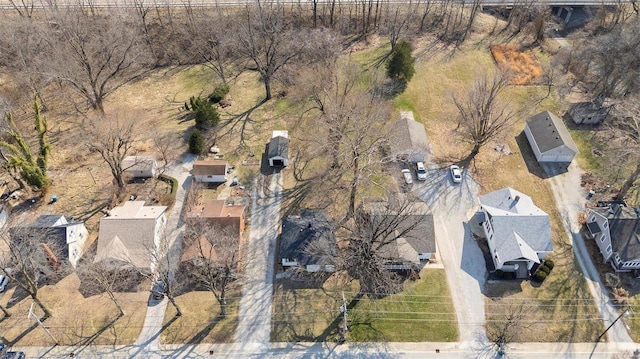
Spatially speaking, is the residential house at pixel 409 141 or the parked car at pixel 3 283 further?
the residential house at pixel 409 141

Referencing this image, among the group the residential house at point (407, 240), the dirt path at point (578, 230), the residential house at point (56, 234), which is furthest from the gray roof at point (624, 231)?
the residential house at point (56, 234)

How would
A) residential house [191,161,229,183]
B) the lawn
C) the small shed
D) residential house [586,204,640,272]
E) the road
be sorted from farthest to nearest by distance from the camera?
the small shed
residential house [191,161,229,183]
residential house [586,204,640,272]
the lawn
the road

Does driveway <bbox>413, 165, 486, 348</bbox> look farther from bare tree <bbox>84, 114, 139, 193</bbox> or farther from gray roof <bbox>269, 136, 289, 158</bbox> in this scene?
bare tree <bbox>84, 114, 139, 193</bbox>

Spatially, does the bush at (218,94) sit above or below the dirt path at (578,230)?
above

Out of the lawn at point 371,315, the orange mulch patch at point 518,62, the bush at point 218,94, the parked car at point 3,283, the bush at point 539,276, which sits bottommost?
the lawn at point 371,315

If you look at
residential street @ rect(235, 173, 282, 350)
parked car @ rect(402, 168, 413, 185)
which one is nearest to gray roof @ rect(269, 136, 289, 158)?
residential street @ rect(235, 173, 282, 350)

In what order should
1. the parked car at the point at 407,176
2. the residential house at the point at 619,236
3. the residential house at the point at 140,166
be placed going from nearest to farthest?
1. the residential house at the point at 619,236
2. the residential house at the point at 140,166
3. the parked car at the point at 407,176

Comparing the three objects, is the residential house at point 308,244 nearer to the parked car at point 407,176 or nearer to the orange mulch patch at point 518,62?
the parked car at point 407,176
